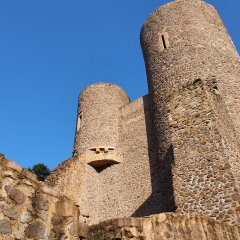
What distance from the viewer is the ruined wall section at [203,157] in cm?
671

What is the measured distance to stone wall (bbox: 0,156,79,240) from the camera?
2.74 m

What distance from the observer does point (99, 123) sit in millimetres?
14883

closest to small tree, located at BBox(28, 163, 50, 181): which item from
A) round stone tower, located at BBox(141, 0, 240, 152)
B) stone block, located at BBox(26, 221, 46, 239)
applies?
round stone tower, located at BBox(141, 0, 240, 152)

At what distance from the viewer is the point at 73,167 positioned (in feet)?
43.6

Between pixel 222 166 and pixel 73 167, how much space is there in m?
7.65

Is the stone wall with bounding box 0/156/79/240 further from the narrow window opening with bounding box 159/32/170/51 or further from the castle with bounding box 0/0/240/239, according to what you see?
the narrow window opening with bounding box 159/32/170/51

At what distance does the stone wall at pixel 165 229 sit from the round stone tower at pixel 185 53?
19.7 ft

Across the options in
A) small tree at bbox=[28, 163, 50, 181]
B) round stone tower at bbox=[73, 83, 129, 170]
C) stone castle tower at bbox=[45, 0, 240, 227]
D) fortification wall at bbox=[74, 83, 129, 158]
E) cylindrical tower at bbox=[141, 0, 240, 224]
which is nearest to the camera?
cylindrical tower at bbox=[141, 0, 240, 224]

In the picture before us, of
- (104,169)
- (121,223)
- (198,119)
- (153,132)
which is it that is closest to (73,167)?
(104,169)

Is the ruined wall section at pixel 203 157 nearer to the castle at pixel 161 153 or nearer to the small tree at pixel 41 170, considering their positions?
the castle at pixel 161 153

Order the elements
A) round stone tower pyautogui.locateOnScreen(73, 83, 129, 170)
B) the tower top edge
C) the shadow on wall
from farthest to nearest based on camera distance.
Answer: the tower top edge < round stone tower pyautogui.locateOnScreen(73, 83, 129, 170) < the shadow on wall

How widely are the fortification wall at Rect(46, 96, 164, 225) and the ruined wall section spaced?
3611 mm

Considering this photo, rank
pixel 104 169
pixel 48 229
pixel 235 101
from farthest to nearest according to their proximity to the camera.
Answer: pixel 104 169 < pixel 235 101 < pixel 48 229

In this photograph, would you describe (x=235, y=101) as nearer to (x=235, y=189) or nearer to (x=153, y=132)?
(x=153, y=132)
